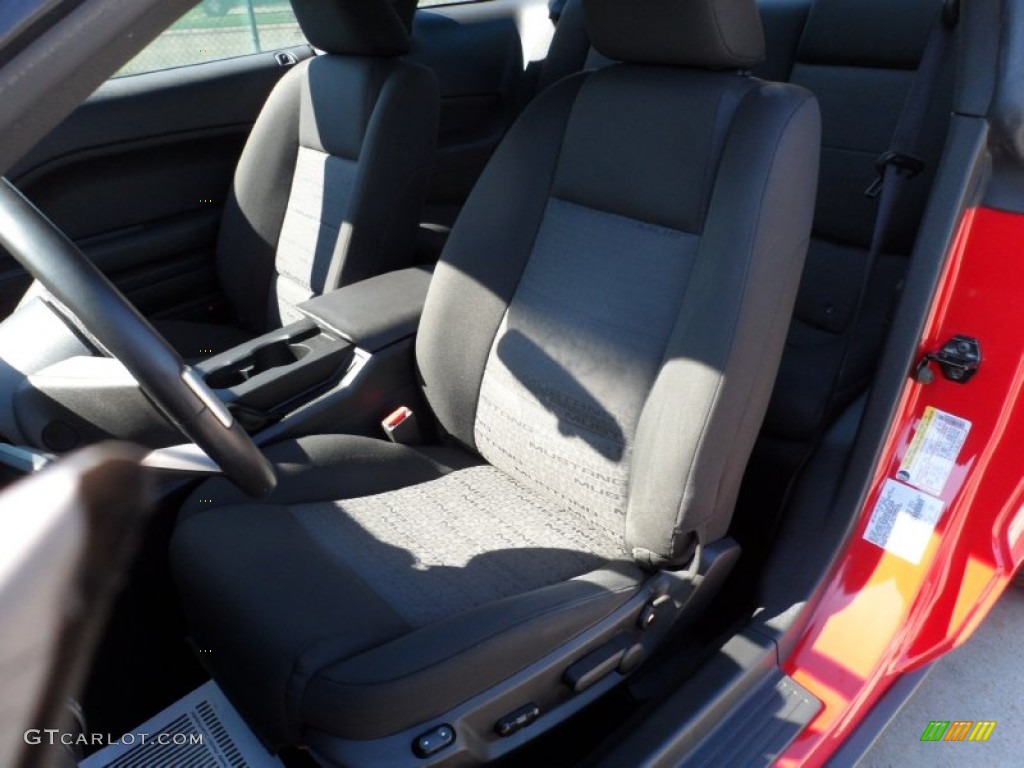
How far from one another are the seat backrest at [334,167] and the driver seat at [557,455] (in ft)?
1.75

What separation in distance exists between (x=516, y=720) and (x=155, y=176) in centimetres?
197

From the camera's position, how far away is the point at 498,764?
119 cm

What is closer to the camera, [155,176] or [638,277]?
[638,277]

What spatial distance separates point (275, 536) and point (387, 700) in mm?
408

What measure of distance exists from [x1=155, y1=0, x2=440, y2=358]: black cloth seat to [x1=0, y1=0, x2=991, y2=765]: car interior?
1 centimetres

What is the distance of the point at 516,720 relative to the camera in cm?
110

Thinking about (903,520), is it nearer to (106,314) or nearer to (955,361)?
(955,361)

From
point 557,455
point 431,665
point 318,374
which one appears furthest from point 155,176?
point 431,665

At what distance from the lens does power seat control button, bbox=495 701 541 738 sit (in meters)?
1.09

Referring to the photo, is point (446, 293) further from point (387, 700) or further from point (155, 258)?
point (155, 258)

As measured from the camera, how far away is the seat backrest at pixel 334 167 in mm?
1980

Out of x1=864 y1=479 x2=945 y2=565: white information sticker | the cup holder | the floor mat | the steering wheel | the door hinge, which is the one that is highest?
the door hinge

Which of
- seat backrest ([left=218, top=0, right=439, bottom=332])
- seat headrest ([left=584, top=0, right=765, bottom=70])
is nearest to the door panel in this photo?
seat backrest ([left=218, top=0, right=439, bottom=332])

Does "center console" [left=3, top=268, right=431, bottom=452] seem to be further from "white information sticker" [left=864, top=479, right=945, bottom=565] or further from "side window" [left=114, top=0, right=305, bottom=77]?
"white information sticker" [left=864, top=479, right=945, bottom=565]
